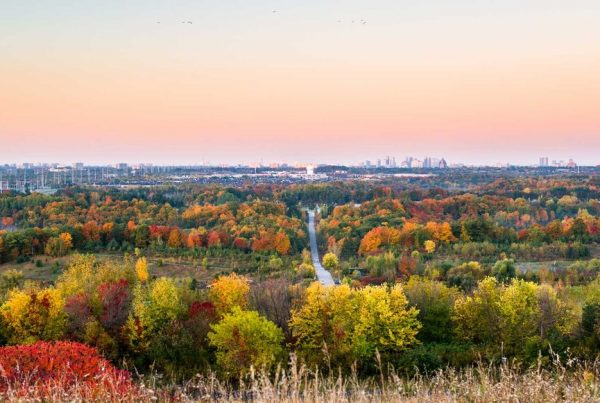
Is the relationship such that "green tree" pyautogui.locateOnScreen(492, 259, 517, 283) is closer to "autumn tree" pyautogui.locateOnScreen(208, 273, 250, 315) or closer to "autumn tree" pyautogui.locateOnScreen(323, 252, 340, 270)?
"autumn tree" pyautogui.locateOnScreen(323, 252, 340, 270)

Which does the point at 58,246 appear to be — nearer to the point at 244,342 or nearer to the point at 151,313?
the point at 151,313

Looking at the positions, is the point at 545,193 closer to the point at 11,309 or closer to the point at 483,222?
the point at 483,222

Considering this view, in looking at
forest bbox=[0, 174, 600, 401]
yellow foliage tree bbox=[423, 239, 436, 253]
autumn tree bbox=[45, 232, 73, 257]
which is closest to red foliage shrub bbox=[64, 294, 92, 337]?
forest bbox=[0, 174, 600, 401]

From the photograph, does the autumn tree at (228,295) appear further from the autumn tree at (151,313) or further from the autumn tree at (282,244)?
the autumn tree at (282,244)

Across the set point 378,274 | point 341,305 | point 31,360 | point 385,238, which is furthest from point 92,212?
point 31,360

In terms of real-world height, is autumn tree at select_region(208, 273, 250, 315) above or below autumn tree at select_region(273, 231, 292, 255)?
above

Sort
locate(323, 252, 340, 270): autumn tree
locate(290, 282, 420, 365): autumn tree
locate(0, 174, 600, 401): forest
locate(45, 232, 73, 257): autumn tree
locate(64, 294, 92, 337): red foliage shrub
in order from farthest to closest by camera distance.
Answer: locate(45, 232, 73, 257): autumn tree, locate(323, 252, 340, 270): autumn tree, locate(64, 294, 92, 337): red foliage shrub, locate(290, 282, 420, 365): autumn tree, locate(0, 174, 600, 401): forest

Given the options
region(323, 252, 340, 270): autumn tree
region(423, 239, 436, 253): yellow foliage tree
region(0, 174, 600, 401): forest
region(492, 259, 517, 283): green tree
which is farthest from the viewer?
region(423, 239, 436, 253): yellow foliage tree
